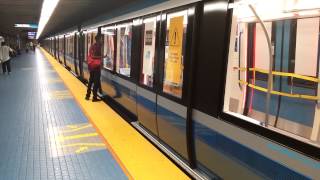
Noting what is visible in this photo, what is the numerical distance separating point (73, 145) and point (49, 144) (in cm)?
35

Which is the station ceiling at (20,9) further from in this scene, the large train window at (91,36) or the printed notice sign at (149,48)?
the printed notice sign at (149,48)

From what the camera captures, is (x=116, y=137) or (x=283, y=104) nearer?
(x=283, y=104)

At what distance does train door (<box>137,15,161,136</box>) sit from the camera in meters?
4.38

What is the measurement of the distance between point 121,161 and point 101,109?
292 centimetres

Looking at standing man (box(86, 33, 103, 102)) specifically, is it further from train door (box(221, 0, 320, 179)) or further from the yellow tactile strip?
train door (box(221, 0, 320, 179))

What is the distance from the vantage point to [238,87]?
319cm

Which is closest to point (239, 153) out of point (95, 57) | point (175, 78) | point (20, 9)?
point (175, 78)

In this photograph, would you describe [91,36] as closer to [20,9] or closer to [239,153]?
[20,9]

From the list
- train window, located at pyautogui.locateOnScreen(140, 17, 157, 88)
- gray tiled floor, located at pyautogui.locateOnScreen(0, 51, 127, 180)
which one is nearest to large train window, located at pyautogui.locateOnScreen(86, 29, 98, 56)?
gray tiled floor, located at pyautogui.locateOnScreen(0, 51, 127, 180)

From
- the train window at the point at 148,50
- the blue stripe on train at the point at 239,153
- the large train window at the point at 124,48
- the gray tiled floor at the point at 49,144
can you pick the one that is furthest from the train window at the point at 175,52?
the large train window at the point at 124,48

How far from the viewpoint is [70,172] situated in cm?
354

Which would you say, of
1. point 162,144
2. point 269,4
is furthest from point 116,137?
point 269,4

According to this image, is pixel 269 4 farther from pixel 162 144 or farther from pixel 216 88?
pixel 162 144

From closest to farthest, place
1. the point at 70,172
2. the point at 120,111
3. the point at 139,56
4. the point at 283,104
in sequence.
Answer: the point at 283,104, the point at 70,172, the point at 139,56, the point at 120,111
